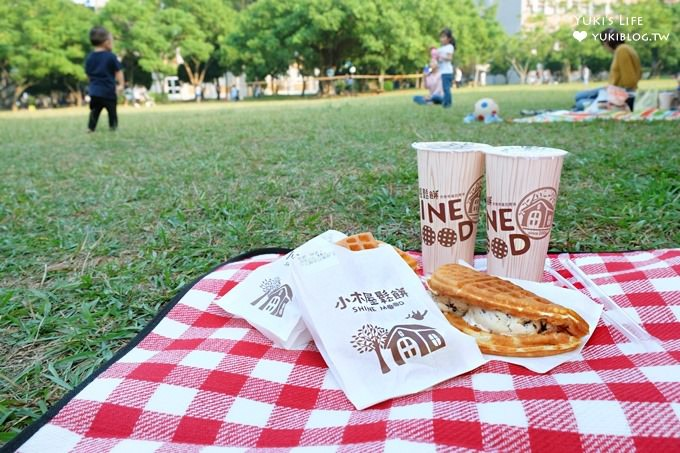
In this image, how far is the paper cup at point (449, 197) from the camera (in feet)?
4.89

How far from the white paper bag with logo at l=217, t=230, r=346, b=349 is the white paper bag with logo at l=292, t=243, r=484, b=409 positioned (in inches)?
4.3

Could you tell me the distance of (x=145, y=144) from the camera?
21.1 ft

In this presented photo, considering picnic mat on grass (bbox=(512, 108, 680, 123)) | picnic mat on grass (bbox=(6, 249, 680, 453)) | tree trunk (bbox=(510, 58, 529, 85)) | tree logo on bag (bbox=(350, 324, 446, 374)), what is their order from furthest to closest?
tree trunk (bbox=(510, 58, 529, 85)) < picnic mat on grass (bbox=(512, 108, 680, 123)) < tree logo on bag (bbox=(350, 324, 446, 374)) < picnic mat on grass (bbox=(6, 249, 680, 453))

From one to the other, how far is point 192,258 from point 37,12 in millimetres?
32406

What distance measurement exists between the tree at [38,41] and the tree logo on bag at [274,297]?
30432mm

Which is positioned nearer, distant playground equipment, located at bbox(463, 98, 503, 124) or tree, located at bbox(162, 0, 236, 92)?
distant playground equipment, located at bbox(463, 98, 503, 124)

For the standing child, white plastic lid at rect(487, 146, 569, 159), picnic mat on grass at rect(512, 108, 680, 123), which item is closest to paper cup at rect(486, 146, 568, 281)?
white plastic lid at rect(487, 146, 569, 159)

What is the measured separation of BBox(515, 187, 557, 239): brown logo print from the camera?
1.40 meters

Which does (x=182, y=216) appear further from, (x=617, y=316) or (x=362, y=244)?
(x=617, y=316)

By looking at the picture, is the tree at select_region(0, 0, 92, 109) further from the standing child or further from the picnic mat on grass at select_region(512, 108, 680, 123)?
the picnic mat on grass at select_region(512, 108, 680, 123)

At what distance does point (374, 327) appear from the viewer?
4.01ft

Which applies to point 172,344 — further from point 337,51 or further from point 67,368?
point 337,51

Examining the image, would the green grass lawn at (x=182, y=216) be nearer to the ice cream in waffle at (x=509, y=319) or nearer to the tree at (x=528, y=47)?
the ice cream in waffle at (x=509, y=319)

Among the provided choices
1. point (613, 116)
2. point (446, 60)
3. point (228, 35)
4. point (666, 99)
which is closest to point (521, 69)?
point (228, 35)
